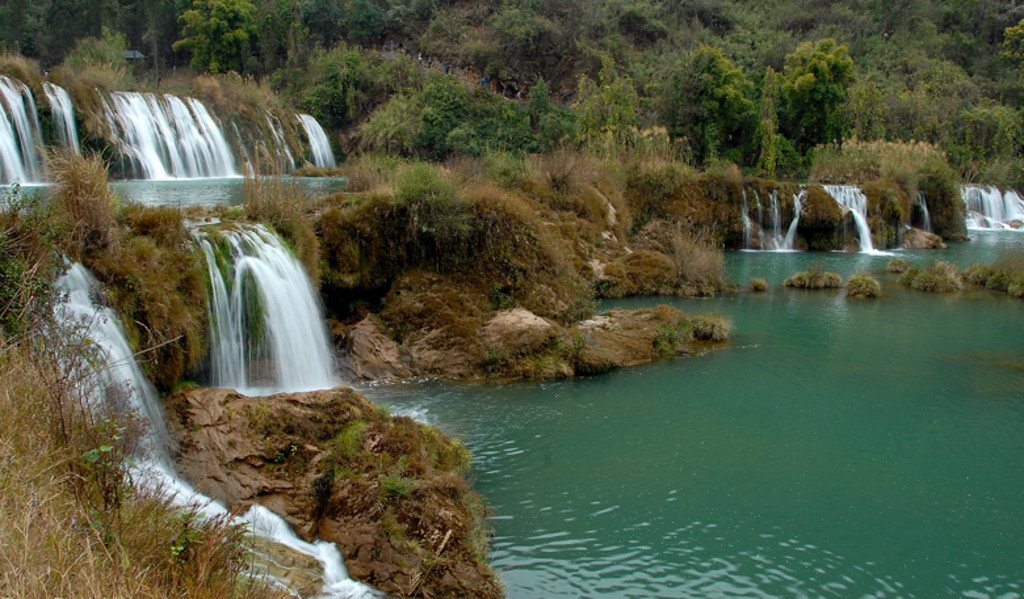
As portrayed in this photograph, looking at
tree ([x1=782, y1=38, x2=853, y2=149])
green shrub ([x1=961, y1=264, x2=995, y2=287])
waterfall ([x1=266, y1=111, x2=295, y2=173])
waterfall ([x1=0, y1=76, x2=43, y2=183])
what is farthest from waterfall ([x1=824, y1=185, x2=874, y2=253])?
waterfall ([x1=0, y1=76, x2=43, y2=183])

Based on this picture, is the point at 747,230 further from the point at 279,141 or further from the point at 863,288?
the point at 279,141

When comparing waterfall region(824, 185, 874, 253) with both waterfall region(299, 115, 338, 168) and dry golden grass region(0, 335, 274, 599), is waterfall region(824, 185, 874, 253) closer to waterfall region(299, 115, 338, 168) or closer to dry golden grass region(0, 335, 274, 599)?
waterfall region(299, 115, 338, 168)

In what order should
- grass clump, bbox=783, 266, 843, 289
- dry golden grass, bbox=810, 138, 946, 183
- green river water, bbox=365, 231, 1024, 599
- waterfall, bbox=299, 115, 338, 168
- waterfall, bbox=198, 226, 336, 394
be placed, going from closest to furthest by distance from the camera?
green river water, bbox=365, 231, 1024, 599 < waterfall, bbox=198, 226, 336, 394 < grass clump, bbox=783, 266, 843, 289 < dry golden grass, bbox=810, 138, 946, 183 < waterfall, bbox=299, 115, 338, 168

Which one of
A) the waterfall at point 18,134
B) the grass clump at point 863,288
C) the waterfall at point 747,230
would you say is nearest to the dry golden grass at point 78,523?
the grass clump at point 863,288

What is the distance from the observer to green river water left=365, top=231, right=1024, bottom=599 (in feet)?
22.7

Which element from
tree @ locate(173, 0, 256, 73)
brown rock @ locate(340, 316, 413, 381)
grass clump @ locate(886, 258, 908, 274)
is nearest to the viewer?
brown rock @ locate(340, 316, 413, 381)

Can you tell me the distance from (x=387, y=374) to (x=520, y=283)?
3459 millimetres

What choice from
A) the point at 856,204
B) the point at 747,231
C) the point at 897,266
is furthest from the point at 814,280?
the point at 856,204

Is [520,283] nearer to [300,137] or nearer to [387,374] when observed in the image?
[387,374]

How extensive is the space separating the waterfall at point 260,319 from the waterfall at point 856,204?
21434 millimetres

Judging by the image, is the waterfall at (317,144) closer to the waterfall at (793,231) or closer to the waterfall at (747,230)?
the waterfall at (747,230)

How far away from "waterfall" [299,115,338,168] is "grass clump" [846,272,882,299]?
26463 mm

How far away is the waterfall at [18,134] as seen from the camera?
75.2 ft

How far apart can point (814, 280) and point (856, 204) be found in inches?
363
